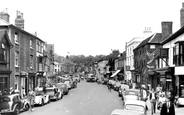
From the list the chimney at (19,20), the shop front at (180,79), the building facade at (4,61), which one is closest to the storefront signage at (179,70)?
the shop front at (180,79)

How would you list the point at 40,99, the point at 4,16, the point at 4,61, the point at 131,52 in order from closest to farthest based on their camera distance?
the point at 40,99
the point at 4,61
the point at 4,16
the point at 131,52

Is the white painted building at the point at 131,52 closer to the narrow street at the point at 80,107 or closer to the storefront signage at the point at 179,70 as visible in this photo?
the narrow street at the point at 80,107

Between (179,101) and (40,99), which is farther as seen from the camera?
(40,99)

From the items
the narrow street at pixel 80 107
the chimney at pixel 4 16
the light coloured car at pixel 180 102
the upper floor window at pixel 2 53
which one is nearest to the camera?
the narrow street at pixel 80 107

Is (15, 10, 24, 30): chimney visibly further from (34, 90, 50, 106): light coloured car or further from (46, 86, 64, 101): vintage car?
(34, 90, 50, 106): light coloured car

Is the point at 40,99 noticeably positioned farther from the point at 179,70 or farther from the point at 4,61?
the point at 179,70

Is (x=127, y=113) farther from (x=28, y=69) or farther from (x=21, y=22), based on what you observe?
(x=21, y=22)

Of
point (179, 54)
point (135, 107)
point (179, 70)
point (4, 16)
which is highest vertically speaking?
point (4, 16)

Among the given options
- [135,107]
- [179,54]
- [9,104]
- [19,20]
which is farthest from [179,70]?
[19,20]

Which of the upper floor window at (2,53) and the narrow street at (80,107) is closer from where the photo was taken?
the narrow street at (80,107)

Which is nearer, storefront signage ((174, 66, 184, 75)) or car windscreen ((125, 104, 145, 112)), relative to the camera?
car windscreen ((125, 104, 145, 112))

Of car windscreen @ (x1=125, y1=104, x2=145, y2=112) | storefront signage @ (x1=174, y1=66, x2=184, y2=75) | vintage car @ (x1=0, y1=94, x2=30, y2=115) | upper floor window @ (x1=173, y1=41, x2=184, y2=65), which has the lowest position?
vintage car @ (x1=0, y1=94, x2=30, y2=115)

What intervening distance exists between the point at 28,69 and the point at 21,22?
714 centimetres

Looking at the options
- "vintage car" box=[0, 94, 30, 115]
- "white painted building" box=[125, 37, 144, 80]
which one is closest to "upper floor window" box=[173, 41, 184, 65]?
"vintage car" box=[0, 94, 30, 115]
